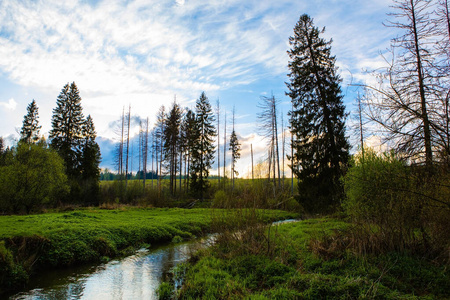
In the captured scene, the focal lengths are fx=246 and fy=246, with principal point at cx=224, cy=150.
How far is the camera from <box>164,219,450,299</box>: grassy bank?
187 inches

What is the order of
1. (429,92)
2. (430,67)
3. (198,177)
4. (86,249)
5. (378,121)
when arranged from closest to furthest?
(378,121) → (429,92) → (430,67) → (86,249) → (198,177)

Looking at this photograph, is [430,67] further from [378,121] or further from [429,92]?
[378,121]

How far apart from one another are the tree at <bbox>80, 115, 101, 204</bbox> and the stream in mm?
30058

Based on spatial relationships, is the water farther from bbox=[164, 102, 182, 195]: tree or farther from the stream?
bbox=[164, 102, 182, 195]: tree

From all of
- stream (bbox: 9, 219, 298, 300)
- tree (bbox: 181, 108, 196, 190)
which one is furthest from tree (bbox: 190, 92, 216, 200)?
stream (bbox: 9, 219, 298, 300)

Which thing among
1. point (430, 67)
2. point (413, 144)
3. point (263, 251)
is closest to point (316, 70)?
point (430, 67)

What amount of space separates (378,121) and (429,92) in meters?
2.07

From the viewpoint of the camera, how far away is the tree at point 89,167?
36250mm

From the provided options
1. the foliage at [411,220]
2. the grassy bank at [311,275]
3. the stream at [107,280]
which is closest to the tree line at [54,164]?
the stream at [107,280]

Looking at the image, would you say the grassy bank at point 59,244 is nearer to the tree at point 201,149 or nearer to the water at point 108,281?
the water at point 108,281

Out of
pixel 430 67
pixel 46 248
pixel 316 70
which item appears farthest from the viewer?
pixel 316 70

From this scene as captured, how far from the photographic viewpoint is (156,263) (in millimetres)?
9742

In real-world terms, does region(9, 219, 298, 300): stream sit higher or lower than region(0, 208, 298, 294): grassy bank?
lower

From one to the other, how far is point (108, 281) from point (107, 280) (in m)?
0.12
